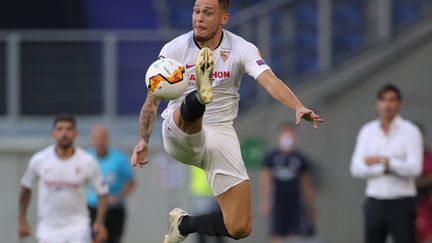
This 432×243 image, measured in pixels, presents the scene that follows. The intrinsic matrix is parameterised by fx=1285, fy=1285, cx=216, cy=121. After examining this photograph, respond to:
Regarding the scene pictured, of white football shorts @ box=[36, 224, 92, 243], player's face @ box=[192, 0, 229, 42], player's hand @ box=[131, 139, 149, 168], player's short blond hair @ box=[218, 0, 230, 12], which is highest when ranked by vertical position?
player's short blond hair @ box=[218, 0, 230, 12]

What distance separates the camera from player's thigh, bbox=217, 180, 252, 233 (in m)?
10.3

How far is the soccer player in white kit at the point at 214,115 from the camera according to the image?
32.1 ft

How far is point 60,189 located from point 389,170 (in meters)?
3.42

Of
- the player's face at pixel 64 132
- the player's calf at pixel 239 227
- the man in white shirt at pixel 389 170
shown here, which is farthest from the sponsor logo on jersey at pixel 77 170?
the player's calf at pixel 239 227

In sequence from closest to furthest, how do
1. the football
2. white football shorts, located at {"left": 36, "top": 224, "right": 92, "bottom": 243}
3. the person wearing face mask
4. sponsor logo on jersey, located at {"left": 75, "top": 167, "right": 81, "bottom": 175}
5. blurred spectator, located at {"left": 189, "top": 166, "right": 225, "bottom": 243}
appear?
the football, white football shorts, located at {"left": 36, "top": 224, "right": 92, "bottom": 243}, sponsor logo on jersey, located at {"left": 75, "top": 167, "right": 81, "bottom": 175}, the person wearing face mask, blurred spectator, located at {"left": 189, "top": 166, "right": 225, "bottom": 243}

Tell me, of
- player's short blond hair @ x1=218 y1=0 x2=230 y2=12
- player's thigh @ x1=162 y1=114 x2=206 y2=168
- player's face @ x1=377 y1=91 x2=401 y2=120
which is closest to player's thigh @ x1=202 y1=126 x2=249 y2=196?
→ player's thigh @ x1=162 y1=114 x2=206 y2=168

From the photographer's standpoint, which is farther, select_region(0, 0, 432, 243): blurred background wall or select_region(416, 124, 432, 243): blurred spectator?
select_region(0, 0, 432, 243): blurred background wall

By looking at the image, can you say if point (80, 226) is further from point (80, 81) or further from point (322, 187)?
point (322, 187)

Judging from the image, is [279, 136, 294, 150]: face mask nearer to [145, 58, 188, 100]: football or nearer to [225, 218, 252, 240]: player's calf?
[225, 218, 252, 240]: player's calf

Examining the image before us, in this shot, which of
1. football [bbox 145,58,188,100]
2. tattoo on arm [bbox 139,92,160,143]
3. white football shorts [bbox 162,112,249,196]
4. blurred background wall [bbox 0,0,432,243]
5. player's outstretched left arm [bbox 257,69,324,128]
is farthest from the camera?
blurred background wall [bbox 0,0,432,243]

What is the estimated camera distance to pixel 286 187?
1892 cm

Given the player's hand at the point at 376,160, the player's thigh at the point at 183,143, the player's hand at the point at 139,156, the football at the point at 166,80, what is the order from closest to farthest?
the football at the point at 166,80, the player's hand at the point at 139,156, the player's thigh at the point at 183,143, the player's hand at the point at 376,160

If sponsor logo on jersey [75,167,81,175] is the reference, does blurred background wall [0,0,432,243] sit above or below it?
above

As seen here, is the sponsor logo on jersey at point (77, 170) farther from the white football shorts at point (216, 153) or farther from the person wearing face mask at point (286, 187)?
the person wearing face mask at point (286, 187)
